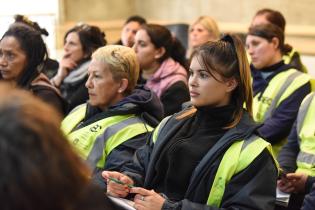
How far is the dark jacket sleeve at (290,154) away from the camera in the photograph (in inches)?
108

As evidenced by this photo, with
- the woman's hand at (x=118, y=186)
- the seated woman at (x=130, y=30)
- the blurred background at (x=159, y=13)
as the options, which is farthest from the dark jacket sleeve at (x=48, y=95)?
the blurred background at (x=159, y=13)

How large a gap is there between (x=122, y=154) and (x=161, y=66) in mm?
1449

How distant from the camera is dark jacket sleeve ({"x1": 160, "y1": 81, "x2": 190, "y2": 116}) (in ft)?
11.6

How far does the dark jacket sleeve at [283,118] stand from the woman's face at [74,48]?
1.53 m

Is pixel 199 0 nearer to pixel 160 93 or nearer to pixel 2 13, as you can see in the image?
pixel 2 13

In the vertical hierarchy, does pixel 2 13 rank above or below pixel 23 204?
below

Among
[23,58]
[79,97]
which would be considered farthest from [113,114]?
[79,97]

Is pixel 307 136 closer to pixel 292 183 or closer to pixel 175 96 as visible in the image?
pixel 292 183

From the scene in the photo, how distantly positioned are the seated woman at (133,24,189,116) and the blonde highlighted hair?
912 mm

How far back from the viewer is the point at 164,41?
3.75m

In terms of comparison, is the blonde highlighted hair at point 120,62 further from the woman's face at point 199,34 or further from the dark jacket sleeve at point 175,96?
the woman's face at point 199,34

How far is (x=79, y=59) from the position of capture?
4.05 meters

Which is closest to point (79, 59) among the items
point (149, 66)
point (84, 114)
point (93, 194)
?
point (149, 66)

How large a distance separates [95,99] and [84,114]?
0.52 ft
